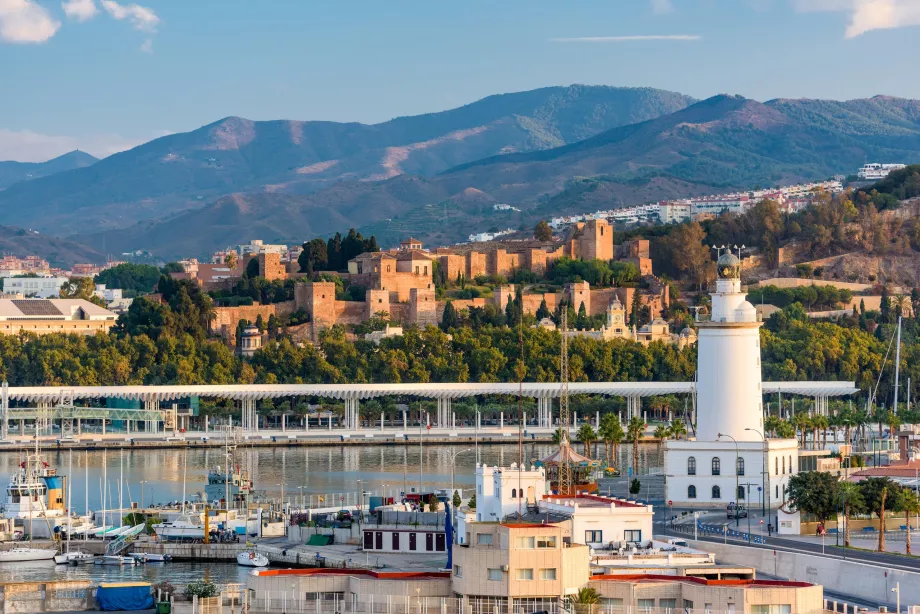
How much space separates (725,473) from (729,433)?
48.3 inches

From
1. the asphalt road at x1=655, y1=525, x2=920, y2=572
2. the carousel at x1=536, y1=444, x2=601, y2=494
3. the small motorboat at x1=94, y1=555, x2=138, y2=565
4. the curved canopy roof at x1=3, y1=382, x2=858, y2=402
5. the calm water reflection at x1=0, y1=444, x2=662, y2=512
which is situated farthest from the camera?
the curved canopy roof at x1=3, y1=382, x2=858, y2=402

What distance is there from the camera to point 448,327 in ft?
426

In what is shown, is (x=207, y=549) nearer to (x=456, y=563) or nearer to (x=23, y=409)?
(x=456, y=563)

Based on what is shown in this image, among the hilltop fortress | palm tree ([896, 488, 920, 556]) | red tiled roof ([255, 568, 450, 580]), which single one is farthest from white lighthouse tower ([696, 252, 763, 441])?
the hilltop fortress

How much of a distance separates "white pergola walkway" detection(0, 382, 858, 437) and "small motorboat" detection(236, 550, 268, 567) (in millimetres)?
54666

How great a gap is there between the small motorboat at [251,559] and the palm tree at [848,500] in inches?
550

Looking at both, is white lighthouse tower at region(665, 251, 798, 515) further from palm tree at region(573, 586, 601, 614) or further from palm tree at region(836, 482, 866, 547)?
palm tree at region(573, 586, 601, 614)

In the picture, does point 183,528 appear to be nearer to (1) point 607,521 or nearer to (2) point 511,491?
(2) point 511,491

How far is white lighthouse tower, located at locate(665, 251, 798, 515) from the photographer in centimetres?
5244

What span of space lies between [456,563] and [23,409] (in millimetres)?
75746

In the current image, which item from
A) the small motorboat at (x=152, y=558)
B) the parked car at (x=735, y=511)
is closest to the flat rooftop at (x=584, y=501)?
the parked car at (x=735, y=511)

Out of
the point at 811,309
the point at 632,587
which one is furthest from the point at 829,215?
the point at 632,587

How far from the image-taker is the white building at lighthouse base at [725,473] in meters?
52.3

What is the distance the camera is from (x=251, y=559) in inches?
1971
